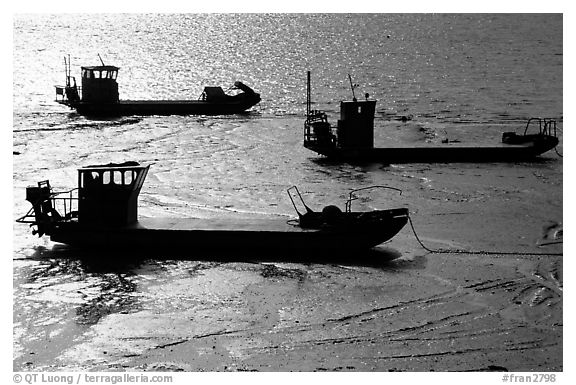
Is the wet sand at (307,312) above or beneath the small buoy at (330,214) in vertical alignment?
beneath

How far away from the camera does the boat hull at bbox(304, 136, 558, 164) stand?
151 feet

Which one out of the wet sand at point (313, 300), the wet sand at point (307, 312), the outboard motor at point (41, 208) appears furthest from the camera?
the outboard motor at point (41, 208)

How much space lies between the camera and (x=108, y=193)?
1190 inches

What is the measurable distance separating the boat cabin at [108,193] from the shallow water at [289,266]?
1.20 metres

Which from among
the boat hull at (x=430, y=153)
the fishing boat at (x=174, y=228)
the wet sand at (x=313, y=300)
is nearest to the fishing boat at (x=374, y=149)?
the boat hull at (x=430, y=153)

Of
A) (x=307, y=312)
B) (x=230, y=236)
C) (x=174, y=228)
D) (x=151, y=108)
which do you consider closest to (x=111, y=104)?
(x=151, y=108)

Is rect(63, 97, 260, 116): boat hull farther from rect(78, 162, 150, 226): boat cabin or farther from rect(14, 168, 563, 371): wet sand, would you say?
rect(14, 168, 563, 371): wet sand

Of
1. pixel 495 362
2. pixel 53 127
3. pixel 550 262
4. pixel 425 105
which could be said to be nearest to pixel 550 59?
pixel 425 105

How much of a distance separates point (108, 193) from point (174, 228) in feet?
6.93

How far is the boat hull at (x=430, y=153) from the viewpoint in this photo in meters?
46.0

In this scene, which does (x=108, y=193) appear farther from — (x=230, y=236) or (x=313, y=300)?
(x=313, y=300)

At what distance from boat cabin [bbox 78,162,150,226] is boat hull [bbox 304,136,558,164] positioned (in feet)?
55.2

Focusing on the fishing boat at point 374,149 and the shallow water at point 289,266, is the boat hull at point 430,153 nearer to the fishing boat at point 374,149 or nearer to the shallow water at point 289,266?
the fishing boat at point 374,149

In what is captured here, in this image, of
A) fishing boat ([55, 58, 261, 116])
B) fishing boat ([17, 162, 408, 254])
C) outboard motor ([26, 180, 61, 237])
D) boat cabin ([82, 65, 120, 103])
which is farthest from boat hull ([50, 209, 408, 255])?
boat cabin ([82, 65, 120, 103])
